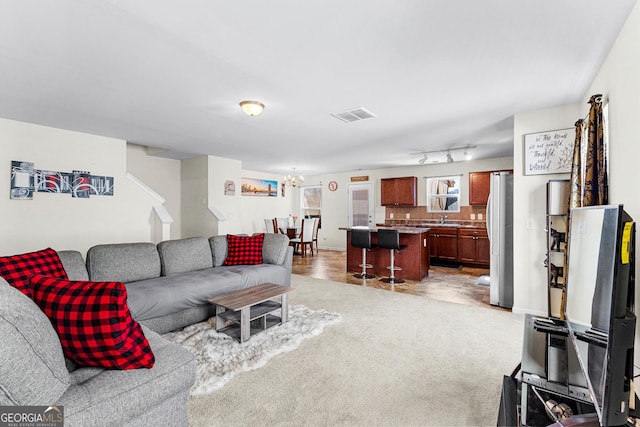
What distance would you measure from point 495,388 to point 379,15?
2.57 metres

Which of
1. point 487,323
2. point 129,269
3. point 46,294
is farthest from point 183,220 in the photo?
point 487,323

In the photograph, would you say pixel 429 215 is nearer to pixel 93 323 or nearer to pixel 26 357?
pixel 93 323

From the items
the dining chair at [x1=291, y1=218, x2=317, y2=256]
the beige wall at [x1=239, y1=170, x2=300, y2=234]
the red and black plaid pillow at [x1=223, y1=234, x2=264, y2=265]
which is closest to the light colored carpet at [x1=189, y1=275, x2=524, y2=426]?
the red and black plaid pillow at [x1=223, y1=234, x2=264, y2=265]

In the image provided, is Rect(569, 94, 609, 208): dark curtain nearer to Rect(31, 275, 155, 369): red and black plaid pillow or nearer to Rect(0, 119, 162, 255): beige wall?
Rect(31, 275, 155, 369): red and black plaid pillow

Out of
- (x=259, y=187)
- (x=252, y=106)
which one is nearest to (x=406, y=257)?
(x=252, y=106)

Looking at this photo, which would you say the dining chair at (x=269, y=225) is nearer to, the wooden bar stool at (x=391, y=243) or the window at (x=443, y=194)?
the wooden bar stool at (x=391, y=243)

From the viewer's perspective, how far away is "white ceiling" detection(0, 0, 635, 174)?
1762 millimetres

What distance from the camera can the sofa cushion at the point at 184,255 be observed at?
3.49m

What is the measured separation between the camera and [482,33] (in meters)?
1.97

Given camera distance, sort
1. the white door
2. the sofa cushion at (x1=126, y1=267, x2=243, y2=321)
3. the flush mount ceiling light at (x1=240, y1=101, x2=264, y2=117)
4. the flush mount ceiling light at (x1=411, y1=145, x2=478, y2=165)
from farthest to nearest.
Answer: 1. the white door
2. the flush mount ceiling light at (x1=411, y1=145, x2=478, y2=165)
3. the flush mount ceiling light at (x1=240, y1=101, x2=264, y2=117)
4. the sofa cushion at (x1=126, y1=267, x2=243, y2=321)

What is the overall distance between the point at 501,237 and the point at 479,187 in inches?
120

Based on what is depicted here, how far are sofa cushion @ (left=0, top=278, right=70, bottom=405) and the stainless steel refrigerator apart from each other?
4255 millimetres

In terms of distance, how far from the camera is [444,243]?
6.58 metres

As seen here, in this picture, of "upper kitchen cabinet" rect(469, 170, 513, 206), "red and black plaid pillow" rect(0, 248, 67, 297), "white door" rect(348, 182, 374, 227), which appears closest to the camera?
"red and black plaid pillow" rect(0, 248, 67, 297)
